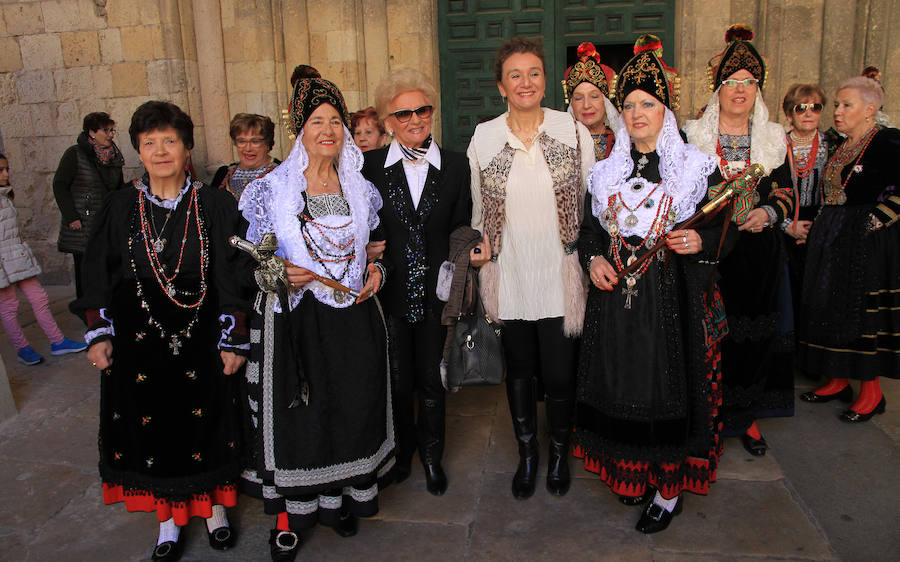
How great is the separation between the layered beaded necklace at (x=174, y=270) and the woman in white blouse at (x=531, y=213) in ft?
3.90

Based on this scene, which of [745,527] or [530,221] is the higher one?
[530,221]

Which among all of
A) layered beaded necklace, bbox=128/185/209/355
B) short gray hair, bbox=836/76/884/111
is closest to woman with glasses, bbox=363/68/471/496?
layered beaded necklace, bbox=128/185/209/355

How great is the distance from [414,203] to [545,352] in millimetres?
959

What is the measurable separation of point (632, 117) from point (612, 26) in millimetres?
4558

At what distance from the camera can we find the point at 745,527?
9.47 ft

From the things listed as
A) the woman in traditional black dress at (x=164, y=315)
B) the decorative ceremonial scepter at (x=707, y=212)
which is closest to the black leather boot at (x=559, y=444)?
the decorative ceremonial scepter at (x=707, y=212)

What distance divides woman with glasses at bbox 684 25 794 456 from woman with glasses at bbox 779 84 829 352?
0.85 m

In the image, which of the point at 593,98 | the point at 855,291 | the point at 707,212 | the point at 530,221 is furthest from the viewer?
the point at 855,291

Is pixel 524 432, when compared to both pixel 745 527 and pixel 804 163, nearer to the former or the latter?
pixel 745 527

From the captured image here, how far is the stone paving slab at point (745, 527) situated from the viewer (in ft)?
8.96

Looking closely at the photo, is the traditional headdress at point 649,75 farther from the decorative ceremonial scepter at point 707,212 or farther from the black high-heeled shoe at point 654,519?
the black high-heeled shoe at point 654,519

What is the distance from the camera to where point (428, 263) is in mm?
3012

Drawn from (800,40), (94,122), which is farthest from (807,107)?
(94,122)

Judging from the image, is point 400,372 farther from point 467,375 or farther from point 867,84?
point 867,84
